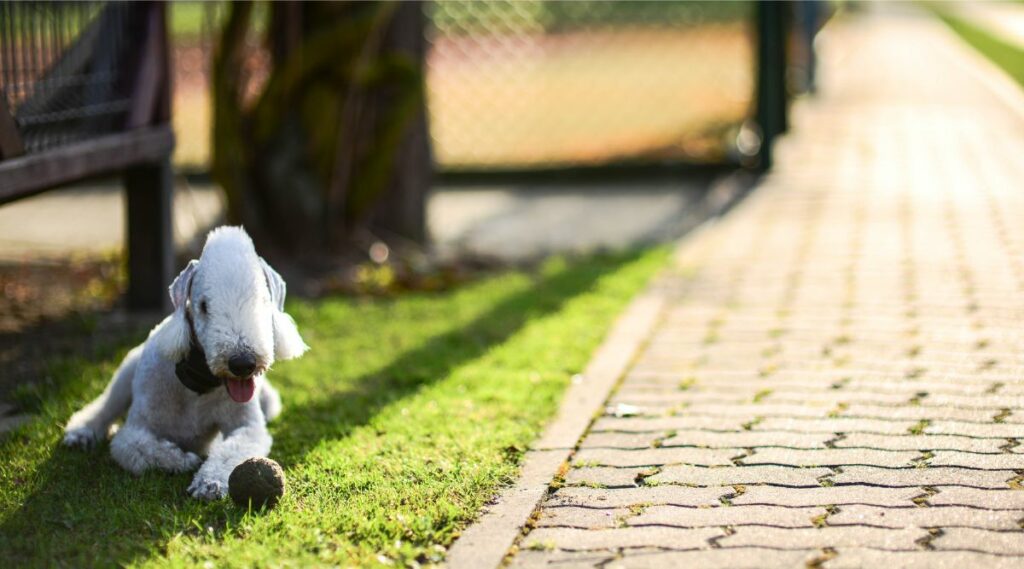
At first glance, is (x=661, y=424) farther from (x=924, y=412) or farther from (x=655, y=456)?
(x=924, y=412)

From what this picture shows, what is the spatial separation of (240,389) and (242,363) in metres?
0.17

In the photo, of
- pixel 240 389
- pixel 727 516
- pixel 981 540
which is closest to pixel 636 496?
pixel 727 516

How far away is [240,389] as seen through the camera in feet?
13.4

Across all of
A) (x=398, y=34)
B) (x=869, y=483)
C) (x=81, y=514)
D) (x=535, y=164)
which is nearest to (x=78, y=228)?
(x=398, y=34)

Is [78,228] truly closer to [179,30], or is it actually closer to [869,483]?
[179,30]

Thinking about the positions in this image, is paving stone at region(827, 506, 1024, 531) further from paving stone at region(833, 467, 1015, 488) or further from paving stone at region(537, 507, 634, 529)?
paving stone at region(537, 507, 634, 529)

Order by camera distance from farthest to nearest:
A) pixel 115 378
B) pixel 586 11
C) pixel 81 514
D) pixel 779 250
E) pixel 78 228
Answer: pixel 586 11, pixel 78 228, pixel 779 250, pixel 115 378, pixel 81 514

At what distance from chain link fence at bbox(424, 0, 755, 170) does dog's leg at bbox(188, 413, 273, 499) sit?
6029 mm

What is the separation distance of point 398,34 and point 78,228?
3.06 m

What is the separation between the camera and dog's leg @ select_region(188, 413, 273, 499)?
4.11 m

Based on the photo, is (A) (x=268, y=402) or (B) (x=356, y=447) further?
(A) (x=268, y=402)

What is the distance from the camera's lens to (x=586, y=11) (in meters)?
12.7

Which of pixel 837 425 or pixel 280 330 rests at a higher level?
pixel 280 330

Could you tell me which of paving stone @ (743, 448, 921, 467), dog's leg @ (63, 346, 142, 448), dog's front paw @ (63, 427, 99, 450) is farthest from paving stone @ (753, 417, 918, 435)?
dog's front paw @ (63, 427, 99, 450)
